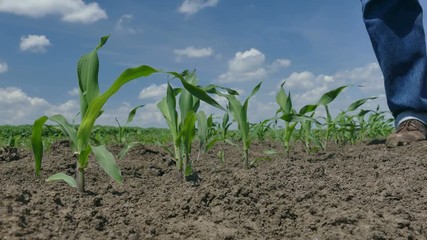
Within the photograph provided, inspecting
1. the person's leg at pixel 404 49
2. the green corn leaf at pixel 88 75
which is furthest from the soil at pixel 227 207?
the person's leg at pixel 404 49

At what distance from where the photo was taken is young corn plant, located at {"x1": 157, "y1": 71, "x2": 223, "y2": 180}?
2.01 meters

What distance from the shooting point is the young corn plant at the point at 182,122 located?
6.61 feet

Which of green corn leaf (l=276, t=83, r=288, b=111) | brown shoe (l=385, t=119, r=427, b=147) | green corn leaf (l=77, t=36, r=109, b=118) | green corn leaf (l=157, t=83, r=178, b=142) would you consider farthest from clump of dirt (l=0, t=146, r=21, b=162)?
brown shoe (l=385, t=119, r=427, b=147)

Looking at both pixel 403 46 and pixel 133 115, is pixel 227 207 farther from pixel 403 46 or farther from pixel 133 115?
pixel 403 46

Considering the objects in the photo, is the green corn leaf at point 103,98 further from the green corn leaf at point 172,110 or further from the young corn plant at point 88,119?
the green corn leaf at point 172,110

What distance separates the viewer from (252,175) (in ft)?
6.28

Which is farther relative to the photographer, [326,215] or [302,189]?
[302,189]

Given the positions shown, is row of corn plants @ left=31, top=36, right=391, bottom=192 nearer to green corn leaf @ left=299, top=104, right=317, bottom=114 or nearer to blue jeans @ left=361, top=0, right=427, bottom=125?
green corn leaf @ left=299, top=104, right=317, bottom=114

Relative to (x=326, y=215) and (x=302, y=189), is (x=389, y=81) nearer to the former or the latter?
(x=302, y=189)

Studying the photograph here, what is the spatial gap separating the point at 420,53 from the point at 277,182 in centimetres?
199

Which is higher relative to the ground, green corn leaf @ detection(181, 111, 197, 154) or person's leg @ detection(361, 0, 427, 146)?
person's leg @ detection(361, 0, 427, 146)

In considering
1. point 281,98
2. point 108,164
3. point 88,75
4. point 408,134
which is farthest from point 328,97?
point 108,164

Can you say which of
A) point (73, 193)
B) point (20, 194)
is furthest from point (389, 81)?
point (20, 194)

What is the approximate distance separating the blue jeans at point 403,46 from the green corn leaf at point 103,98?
2.26m
